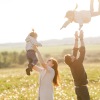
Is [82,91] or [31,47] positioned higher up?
[31,47]

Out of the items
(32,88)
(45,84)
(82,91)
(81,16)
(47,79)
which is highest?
(81,16)

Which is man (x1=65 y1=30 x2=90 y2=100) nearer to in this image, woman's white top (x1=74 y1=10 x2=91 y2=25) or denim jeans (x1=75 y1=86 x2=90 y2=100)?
denim jeans (x1=75 y1=86 x2=90 y2=100)

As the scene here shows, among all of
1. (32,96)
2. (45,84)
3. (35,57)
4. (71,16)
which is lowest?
(32,96)

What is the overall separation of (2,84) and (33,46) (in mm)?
14944

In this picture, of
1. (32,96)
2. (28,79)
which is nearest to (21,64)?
(28,79)

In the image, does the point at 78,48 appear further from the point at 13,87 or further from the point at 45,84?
the point at 13,87

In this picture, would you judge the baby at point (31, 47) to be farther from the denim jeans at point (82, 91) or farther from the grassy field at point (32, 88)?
the grassy field at point (32, 88)

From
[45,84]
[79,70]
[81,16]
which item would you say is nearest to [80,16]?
[81,16]

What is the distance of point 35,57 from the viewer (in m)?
12.7

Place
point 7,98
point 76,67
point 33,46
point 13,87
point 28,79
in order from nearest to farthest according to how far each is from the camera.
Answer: point 33,46 → point 76,67 → point 7,98 → point 13,87 → point 28,79

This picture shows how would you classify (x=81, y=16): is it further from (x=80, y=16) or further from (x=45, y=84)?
(x=45, y=84)

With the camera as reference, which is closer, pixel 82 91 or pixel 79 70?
pixel 79 70

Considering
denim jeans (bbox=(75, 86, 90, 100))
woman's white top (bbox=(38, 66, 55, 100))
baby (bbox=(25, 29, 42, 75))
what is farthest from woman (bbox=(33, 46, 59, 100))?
denim jeans (bbox=(75, 86, 90, 100))

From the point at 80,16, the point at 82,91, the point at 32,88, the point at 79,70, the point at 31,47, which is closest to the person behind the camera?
the point at 80,16
